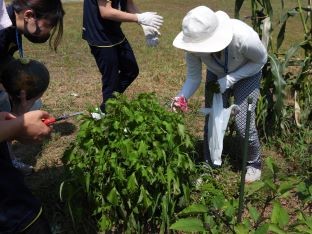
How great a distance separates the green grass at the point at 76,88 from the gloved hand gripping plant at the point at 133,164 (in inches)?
14.7

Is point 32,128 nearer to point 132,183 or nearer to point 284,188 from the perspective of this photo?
point 132,183

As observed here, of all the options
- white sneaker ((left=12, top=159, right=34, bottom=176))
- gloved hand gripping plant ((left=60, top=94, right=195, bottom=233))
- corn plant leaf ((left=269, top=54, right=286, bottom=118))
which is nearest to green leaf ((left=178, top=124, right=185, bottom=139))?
gloved hand gripping plant ((left=60, top=94, right=195, bottom=233))

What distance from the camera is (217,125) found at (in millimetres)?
2742

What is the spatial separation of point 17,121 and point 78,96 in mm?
3028

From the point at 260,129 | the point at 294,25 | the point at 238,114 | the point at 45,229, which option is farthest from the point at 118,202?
the point at 294,25

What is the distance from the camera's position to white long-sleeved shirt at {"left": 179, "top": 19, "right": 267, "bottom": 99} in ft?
8.51

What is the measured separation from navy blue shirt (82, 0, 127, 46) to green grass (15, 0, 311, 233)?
31.0 inches

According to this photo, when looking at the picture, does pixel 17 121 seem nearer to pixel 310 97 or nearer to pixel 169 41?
pixel 310 97

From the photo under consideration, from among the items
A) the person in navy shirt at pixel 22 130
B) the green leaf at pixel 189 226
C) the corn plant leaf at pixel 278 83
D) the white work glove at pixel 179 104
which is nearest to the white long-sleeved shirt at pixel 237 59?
the white work glove at pixel 179 104

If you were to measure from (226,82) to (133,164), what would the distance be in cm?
89

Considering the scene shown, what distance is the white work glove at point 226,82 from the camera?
273 cm

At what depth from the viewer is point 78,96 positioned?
4.69 metres

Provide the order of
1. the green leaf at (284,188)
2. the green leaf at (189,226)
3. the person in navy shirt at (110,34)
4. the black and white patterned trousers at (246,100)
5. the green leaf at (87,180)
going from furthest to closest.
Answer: the person in navy shirt at (110,34), the black and white patterned trousers at (246,100), the green leaf at (87,180), the green leaf at (284,188), the green leaf at (189,226)

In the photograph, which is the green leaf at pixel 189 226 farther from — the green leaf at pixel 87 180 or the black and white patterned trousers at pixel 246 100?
the black and white patterned trousers at pixel 246 100
